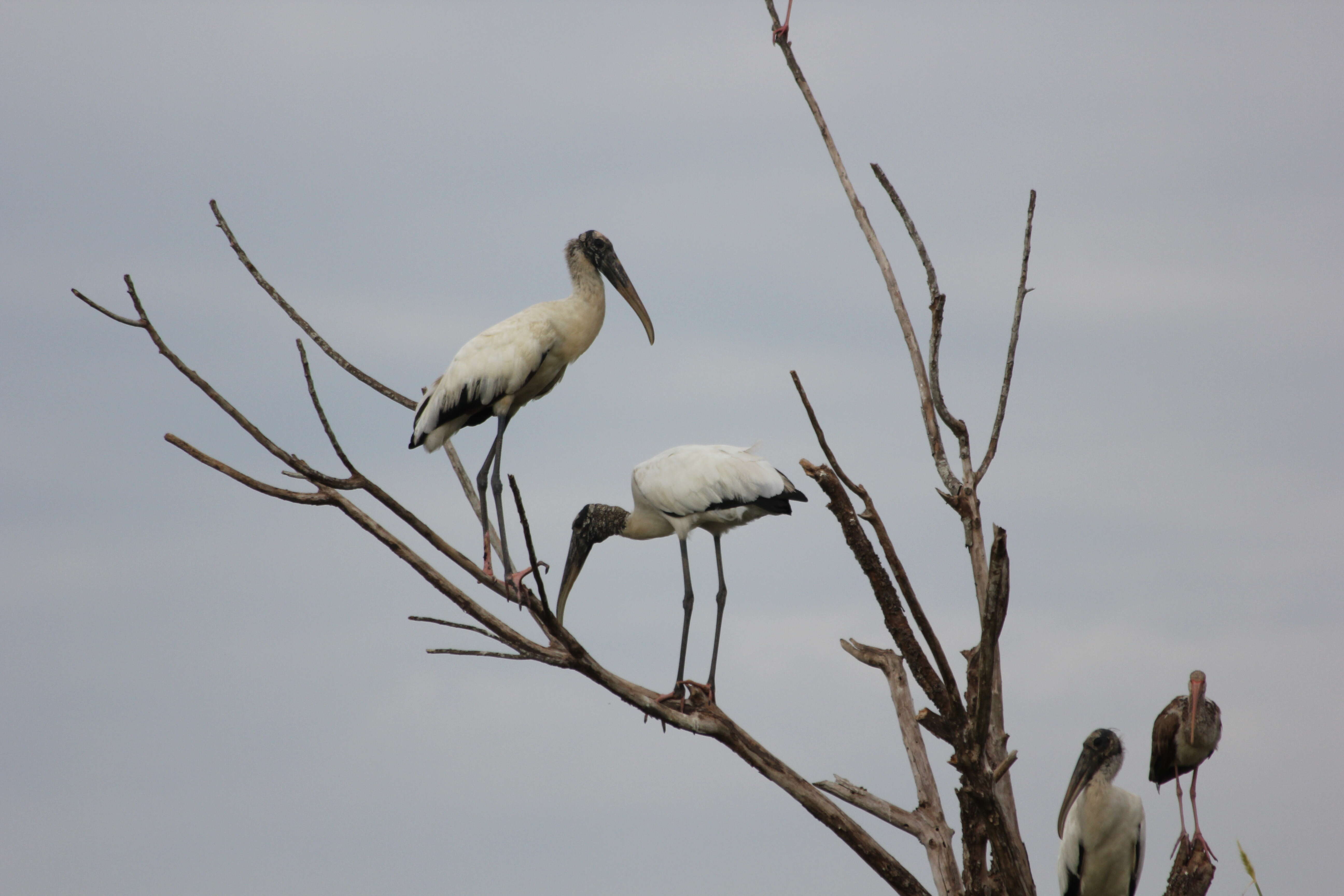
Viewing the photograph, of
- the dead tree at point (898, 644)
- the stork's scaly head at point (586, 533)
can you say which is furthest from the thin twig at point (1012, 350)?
the stork's scaly head at point (586, 533)

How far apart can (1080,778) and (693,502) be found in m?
3.09

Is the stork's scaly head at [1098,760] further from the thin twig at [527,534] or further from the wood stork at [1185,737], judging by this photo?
the thin twig at [527,534]

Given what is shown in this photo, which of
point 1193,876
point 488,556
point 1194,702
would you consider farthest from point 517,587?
point 1194,702

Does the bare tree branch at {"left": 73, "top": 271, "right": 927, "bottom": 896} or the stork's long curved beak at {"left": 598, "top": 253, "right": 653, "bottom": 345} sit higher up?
the stork's long curved beak at {"left": 598, "top": 253, "right": 653, "bottom": 345}

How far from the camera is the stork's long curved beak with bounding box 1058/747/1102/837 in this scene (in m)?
8.62

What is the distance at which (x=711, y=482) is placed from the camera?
8.31 meters

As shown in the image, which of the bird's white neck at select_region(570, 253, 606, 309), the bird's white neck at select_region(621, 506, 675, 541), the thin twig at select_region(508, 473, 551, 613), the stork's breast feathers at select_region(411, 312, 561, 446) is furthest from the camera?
the bird's white neck at select_region(621, 506, 675, 541)

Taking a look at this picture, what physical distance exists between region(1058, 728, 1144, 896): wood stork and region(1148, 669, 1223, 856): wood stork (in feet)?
2.05

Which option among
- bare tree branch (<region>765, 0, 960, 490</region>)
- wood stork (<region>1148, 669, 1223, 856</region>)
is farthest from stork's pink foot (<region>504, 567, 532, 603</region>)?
wood stork (<region>1148, 669, 1223, 856</region>)

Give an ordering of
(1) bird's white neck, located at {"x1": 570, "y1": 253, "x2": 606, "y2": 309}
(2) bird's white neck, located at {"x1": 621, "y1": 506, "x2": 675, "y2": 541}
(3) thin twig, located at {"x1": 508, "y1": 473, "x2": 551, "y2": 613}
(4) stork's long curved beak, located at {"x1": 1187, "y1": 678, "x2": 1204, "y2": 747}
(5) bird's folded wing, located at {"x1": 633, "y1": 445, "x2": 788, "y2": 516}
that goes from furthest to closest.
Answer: (2) bird's white neck, located at {"x1": 621, "y1": 506, "x2": 675, "y2": 541}, (4) stork's long curved beak, located at {"x1": 1187, "y1": 678, "x2": 1204, "y2": 747}, (1) bird's white neck, located at {"x1": 570, "y1": 253, "x2": 606, "y2": 309}, (5) bird's folded wing, located at {"x1": 633, "y1": 445, "x2": 788, "y2": 516}, (3) thin twig, located at {"x1": 508, "y1": 473, "x2": 551, "y2": 613}

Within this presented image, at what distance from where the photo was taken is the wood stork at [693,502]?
822cm

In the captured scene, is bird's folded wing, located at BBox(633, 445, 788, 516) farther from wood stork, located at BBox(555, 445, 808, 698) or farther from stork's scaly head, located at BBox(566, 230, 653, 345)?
stork's scaly head, located at BBox(566, 230, 653, 345)

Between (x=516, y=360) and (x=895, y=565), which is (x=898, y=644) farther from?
(x=516, y=360)

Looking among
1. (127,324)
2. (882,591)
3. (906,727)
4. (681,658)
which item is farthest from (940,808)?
(127,324)
